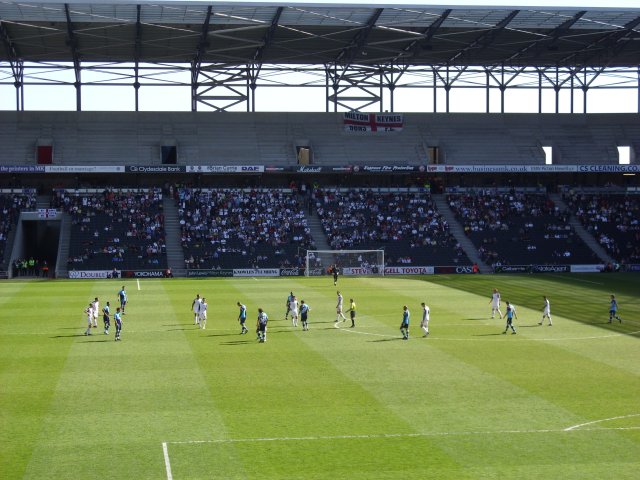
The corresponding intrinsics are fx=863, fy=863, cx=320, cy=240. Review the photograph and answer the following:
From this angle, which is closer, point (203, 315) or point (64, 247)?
point (203, 315)

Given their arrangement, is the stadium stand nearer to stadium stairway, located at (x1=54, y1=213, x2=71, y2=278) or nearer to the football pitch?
stadium stairway, located at (x1=54, y1=213, x2=71, y2=278)

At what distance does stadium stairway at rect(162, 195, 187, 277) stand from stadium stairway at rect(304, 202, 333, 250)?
10964 millimetres

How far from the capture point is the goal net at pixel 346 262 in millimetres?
67312

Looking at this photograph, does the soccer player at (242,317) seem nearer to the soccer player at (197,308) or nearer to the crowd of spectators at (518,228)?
the soccer player at (197,308)

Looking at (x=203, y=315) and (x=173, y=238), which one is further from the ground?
(x=173, y=238)

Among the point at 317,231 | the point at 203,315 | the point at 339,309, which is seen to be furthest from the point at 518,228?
the point at 203,315

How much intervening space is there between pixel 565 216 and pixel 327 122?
23599 mm

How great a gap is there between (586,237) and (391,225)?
16.9 metres

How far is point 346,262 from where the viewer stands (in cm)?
6769

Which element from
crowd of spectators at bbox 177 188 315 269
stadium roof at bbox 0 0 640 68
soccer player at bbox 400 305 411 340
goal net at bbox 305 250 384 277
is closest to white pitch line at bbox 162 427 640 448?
soccer player at bbox 400 305 411 340

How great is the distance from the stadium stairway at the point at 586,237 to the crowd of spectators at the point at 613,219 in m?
0.37

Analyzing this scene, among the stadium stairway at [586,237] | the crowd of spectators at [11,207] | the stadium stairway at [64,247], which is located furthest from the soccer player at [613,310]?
the crowd of spectators at [11,207]

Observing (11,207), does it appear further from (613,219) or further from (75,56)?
(613,219)

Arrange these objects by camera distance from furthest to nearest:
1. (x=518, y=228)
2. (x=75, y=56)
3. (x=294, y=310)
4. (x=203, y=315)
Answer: (x=518, y=228), (x=75, y=56), (x=294, y=310), (x=203, y=315)
